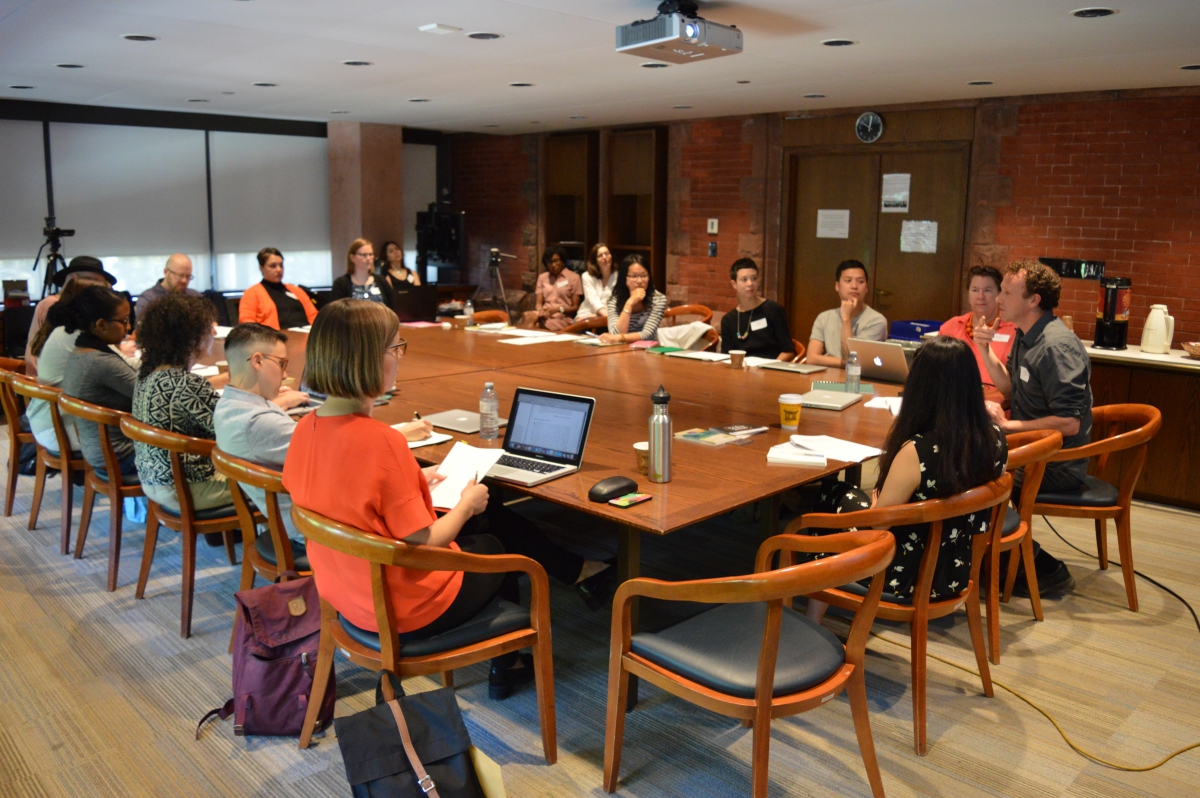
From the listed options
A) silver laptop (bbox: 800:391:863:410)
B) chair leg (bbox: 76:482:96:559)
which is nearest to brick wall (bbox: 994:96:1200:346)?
silver laptop (bbox: 800:391:863:410)

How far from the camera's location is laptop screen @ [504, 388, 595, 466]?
9.30ft

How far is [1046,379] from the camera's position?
362 cm

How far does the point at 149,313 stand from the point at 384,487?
1796 millimetres

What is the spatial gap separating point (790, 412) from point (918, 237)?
4604 mm

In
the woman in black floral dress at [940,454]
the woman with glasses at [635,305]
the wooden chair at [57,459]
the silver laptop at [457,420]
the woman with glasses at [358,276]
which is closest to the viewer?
the woman in black floral dress at [940,454]

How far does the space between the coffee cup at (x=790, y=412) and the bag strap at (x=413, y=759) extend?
1.84m

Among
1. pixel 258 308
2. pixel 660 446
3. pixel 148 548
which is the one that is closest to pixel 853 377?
pixel 660 446

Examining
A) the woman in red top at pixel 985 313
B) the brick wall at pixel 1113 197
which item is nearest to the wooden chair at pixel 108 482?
the woman in red top at pixel 985 313

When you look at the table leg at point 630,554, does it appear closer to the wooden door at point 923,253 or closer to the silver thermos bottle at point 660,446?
the silver thermos bottle at point 660,446

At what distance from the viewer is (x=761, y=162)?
321 inches

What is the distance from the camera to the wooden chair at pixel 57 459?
3.79 metres

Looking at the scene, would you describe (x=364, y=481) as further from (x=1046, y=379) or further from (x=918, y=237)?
(x=918, y=237)

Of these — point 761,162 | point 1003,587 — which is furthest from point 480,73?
point 1003,587

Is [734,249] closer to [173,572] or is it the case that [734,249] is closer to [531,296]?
[531,296]
